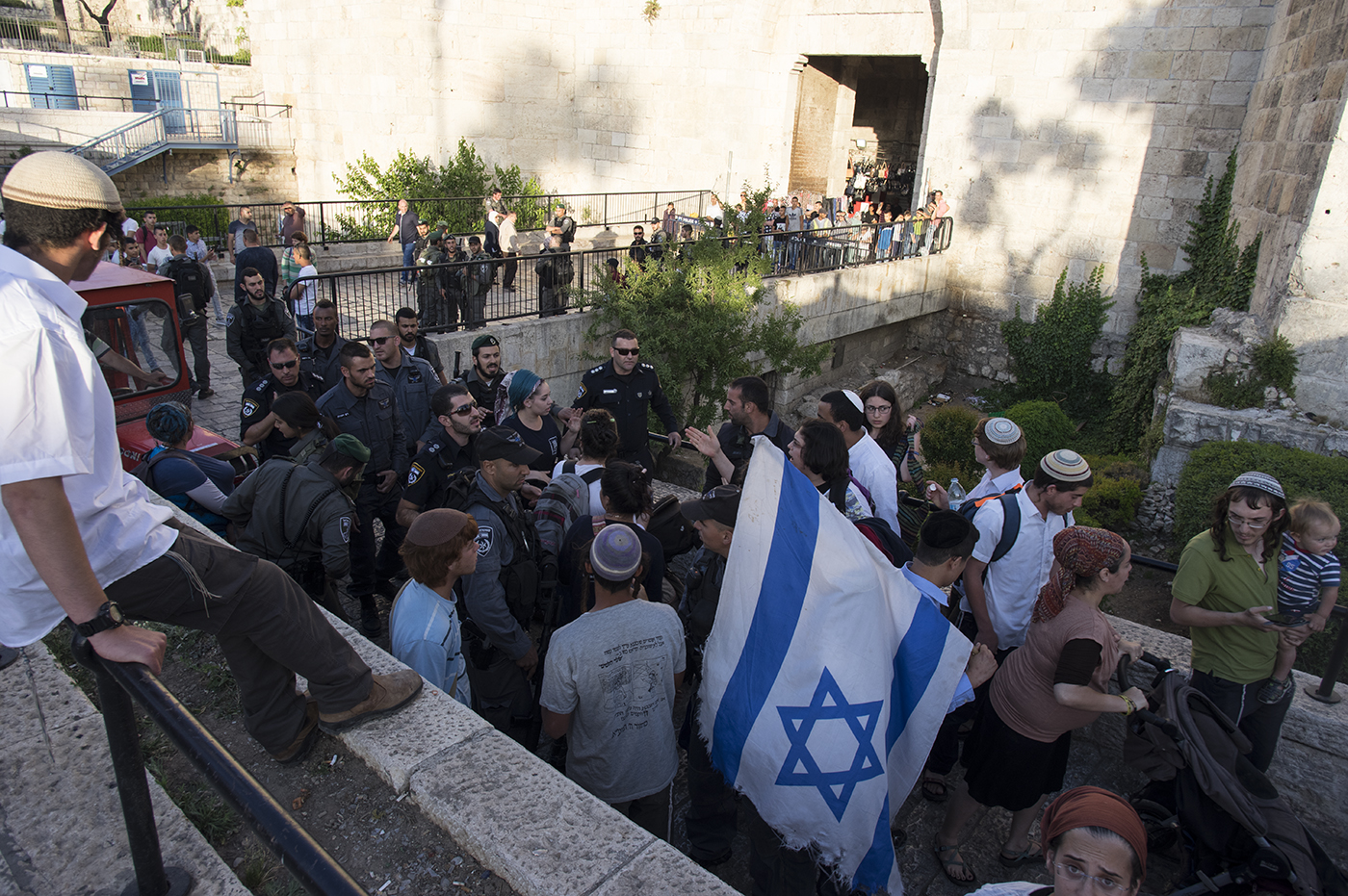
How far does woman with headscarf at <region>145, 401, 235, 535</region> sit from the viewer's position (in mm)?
4051

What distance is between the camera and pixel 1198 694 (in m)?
2.97

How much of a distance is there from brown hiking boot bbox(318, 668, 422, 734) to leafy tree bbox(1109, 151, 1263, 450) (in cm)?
1338

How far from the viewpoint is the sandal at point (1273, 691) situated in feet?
11.6

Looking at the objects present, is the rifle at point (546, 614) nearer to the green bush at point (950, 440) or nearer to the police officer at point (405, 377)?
the police officer at point (405, 377)

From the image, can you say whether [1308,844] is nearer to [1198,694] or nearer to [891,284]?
[1198,694]

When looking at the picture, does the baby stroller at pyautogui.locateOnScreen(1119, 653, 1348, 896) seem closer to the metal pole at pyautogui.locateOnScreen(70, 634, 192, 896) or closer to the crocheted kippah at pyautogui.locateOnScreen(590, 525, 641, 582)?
the crocheted kippah at pyautogui.locateOnScreen(590, 525, 641, 582)

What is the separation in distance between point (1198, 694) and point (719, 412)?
8.35 meters

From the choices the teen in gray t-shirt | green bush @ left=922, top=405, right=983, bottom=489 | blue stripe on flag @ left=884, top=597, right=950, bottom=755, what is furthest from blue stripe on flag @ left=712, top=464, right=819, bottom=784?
green bush @ left=922, top=405, right=983, bottom=489

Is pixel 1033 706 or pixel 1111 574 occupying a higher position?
pixel 1111 574

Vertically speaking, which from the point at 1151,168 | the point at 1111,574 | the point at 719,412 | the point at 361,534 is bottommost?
the point at 719,412

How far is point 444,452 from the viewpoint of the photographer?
4699mm

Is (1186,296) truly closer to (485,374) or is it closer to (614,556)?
(485,374)

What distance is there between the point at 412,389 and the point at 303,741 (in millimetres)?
3702

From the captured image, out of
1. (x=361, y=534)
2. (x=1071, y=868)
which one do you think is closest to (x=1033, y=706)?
(x=1071, y=868)
